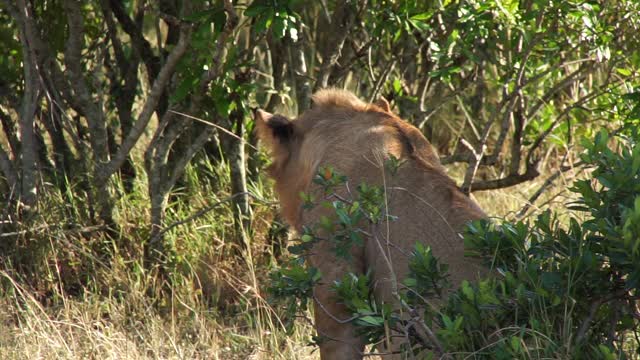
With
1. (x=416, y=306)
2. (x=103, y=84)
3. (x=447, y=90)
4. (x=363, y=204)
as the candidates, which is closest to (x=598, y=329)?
(x=416, y=306)

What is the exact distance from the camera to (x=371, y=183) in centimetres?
427

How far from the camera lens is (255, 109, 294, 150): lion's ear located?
4.85m

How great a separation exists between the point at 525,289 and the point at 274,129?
1772 mm

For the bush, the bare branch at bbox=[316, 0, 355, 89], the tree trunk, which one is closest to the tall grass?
the tree trunk

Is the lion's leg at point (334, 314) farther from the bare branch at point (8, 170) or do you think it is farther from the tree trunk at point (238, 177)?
the bare branch at point (8, 170)

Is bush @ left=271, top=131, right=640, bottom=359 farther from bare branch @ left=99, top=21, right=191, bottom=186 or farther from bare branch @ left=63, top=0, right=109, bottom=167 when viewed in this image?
bare branch @ left=63, top=0, right=109, bottom=167

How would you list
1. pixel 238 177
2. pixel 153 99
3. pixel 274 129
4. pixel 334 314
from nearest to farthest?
pixel 334 314, pixel 274 129, pixel 153 99, pixel 238 177

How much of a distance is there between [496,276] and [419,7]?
2666 millimetres

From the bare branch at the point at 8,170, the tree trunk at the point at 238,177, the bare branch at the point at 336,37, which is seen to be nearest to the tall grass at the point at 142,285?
the tree trunk at the point at 238,177

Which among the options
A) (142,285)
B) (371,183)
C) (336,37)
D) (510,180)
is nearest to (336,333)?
(371,183)

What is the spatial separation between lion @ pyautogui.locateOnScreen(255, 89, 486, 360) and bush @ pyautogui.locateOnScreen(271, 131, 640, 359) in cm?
15

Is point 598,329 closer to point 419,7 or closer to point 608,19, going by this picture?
point 419,7

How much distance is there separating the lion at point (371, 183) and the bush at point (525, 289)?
146 mm

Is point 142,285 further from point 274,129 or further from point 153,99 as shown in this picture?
point 274,129
